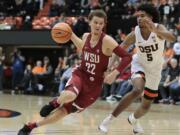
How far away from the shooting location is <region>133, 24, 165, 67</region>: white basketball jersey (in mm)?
7180

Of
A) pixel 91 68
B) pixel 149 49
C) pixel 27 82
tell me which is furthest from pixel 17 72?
pixel 91 68

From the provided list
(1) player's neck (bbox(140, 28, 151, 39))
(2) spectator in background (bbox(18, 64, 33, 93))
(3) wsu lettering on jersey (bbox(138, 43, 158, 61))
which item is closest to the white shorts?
(3) wsu lettering on jersey (bbox(138, 43, 158, 61))

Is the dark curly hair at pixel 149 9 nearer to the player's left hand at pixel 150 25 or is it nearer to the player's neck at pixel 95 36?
the player's left hand at pixel 150 25

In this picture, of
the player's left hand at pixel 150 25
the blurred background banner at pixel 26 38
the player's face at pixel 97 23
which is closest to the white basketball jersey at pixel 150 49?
the player's left hand at pixel 150 25

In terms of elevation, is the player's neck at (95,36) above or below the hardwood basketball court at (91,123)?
above

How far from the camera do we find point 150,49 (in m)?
7.18

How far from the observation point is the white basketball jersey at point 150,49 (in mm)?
7180

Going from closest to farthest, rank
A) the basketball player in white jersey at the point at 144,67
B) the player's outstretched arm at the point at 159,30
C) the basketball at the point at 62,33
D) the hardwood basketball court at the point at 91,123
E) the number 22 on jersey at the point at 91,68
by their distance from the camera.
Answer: the number 22 on jersey at the point at 91,68 < the basketball at the point at 62,33 < the player's outstretched arm at the point at 159,30 < the basketball player in white jersey at the point at 144,67 < the hardwood basketball court at the point at 91,123

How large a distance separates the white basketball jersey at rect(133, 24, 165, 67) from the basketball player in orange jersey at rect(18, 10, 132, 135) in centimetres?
106

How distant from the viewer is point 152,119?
9516mm

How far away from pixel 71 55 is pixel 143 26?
31.1ft

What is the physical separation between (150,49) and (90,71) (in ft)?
4.44

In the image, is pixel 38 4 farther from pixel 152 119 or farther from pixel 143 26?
pixel 143 26

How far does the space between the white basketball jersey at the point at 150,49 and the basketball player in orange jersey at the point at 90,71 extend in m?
1.06
